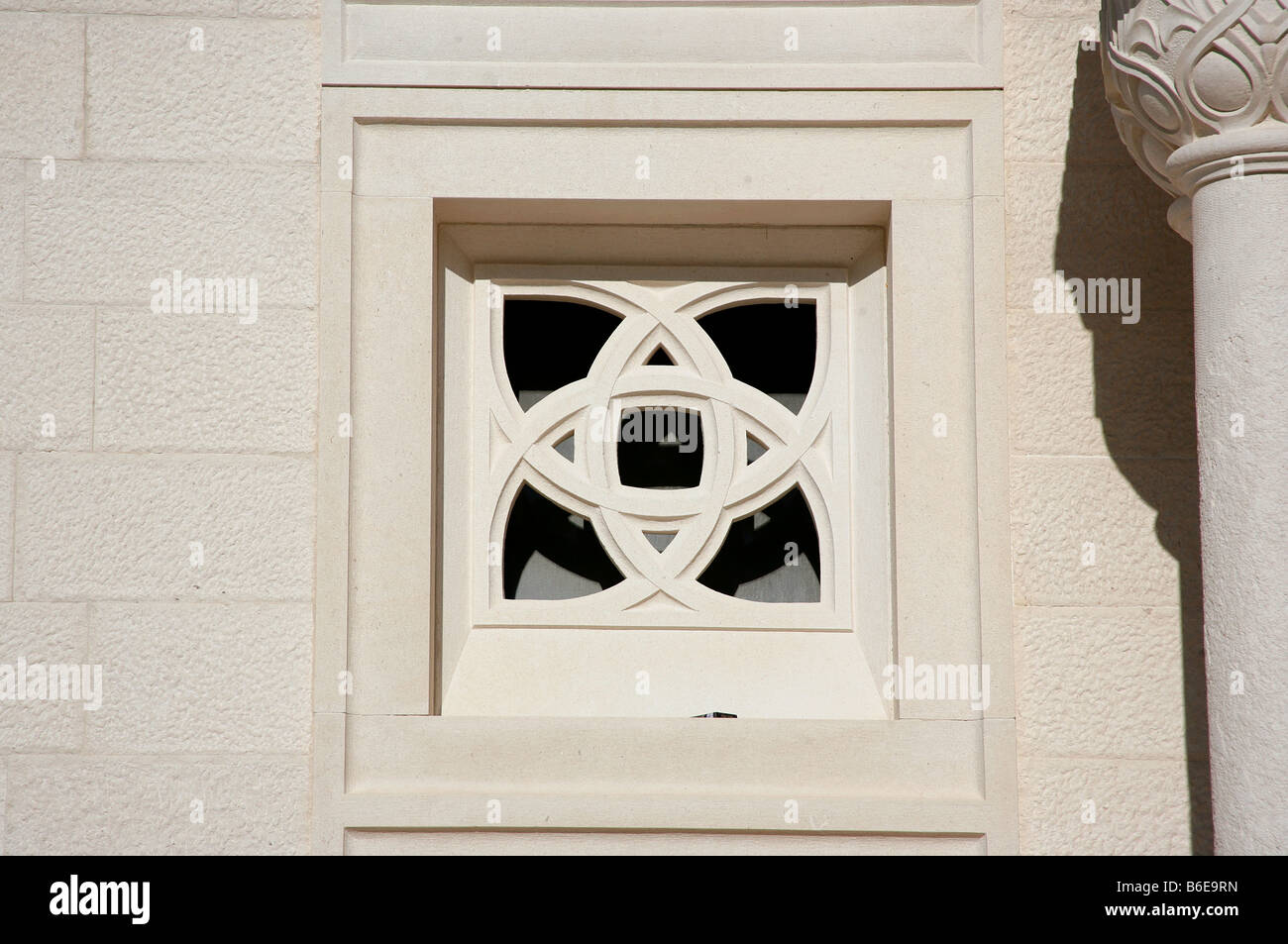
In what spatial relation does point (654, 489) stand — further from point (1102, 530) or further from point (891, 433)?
point (1102, 530)

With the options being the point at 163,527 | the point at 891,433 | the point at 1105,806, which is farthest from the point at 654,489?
the point at 1105,806

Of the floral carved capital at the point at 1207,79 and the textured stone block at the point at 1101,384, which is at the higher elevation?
the floral carved capital at the point at 1207,79

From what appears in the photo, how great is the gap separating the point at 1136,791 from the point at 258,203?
3.01 m

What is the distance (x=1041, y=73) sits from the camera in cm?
372

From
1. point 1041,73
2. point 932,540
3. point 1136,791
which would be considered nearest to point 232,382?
point 932,540

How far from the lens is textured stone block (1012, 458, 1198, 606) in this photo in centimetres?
357

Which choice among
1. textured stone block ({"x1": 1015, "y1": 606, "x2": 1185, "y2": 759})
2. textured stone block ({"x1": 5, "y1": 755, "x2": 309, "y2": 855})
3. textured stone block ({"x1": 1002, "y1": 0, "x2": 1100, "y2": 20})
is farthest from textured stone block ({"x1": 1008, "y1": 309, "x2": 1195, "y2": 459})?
textured stone block ({"x1": 5, "y1": 755, "x2": 309, "y2": 855})

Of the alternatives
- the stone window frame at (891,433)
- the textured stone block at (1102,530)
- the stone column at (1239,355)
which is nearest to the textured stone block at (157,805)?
the stone window frame at (891,433)

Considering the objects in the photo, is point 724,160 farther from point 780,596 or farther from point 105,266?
point 105,266

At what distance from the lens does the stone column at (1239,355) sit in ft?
9.57

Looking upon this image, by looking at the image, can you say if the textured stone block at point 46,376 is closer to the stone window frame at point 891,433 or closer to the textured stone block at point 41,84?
the textured stone block at point 41,84

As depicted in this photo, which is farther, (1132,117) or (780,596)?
(780,596)

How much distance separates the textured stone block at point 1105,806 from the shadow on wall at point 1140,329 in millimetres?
259

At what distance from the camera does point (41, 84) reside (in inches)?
146
